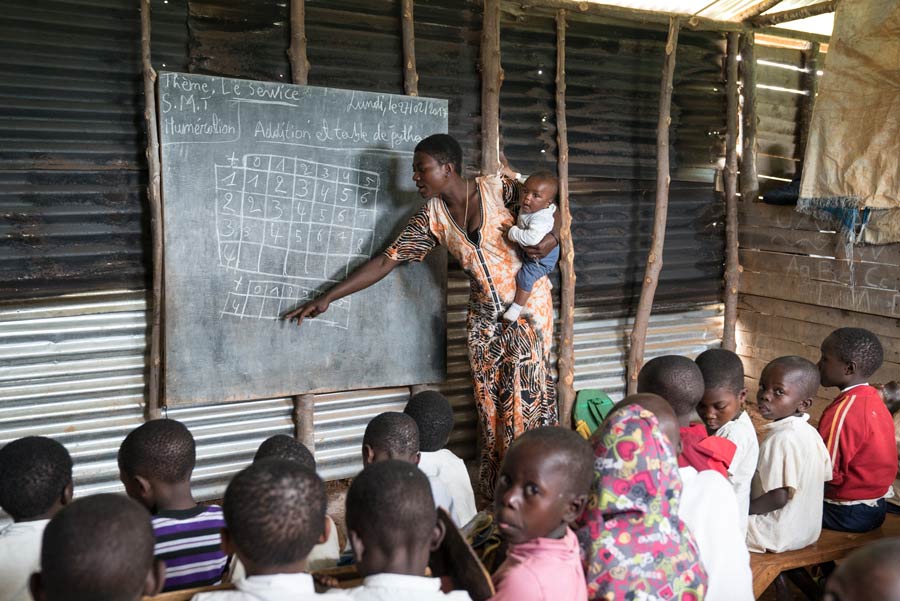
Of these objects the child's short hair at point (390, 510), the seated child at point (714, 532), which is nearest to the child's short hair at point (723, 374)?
the seated child at point (714, 532)

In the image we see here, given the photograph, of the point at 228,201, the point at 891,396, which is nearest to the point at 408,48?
the point at 228,201

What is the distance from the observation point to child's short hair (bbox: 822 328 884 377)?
3.17 metres

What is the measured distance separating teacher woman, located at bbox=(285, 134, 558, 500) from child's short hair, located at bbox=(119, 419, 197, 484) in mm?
1901

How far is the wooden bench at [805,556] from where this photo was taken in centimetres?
274

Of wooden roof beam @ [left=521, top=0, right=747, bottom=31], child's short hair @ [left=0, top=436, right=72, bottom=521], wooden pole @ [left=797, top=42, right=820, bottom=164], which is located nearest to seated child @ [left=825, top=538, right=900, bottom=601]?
child's short hair @ [left=0, top=436, right=72, bottom=521]

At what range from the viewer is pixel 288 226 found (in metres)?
4.16

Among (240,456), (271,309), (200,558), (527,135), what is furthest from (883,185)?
(200,558)

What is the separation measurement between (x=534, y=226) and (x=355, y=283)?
98 cm

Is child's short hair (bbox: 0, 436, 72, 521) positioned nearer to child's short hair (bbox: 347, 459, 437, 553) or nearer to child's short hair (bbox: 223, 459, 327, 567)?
child's short hair (bbox: 223, 459, 327, 567)

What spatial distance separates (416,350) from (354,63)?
1618mm

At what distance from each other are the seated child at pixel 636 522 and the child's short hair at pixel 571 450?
0.08m

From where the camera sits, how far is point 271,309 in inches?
165

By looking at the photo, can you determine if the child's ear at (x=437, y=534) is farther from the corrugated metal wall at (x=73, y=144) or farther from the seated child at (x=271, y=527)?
the corrugated metal wall at (x=73, y=144)

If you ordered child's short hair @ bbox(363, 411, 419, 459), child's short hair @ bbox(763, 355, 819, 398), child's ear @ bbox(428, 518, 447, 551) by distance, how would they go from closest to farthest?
child's ear @ bbox(428, 518, 447, 551), child's short hair @ bbox(363, 411, 419, 459), child's short hair @ bbox(763, 355, 819, 398)
